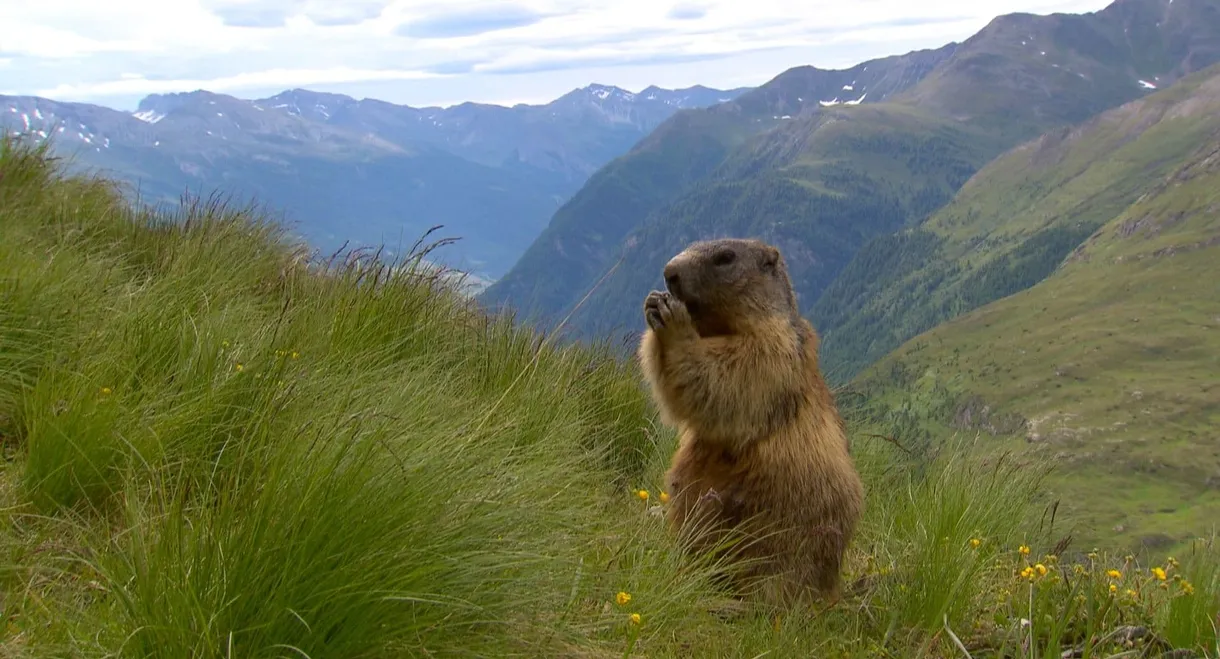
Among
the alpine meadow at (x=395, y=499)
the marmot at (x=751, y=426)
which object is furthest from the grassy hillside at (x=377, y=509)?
the marmot at (x=751, y=426)

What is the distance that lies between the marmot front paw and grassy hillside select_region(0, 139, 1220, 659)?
3.20 feet

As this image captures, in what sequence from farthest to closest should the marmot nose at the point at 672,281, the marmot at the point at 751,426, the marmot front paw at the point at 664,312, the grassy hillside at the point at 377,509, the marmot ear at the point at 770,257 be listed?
the marmot ear at the point at 770,257, the marmot nose at the point at 672,281, the marmot front paw at the point at 664,312, the marmot at the point at 751,426, the grassy hillside at the point at 377,509

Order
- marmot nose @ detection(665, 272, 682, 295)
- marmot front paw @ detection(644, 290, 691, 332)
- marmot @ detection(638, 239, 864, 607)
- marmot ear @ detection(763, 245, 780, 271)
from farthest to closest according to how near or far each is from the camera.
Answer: marmot ear @ detection(763, 245, 780, 271)
marmot nose @ detection(665, 272, 682, 295)
marmot front paw @ detection(644, 290, 691, 332)
marmot @ detection(638, 239, 864, 607)

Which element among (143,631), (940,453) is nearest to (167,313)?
(143,631)

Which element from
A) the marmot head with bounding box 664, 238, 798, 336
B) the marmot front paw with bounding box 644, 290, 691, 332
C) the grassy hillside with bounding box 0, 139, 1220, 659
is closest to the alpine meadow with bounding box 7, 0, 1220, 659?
the grassy hillside with bounding box 0, 139, 1220, 659

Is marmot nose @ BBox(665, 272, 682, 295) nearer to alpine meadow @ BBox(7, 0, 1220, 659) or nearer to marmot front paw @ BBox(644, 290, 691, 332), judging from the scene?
alpine meadow @ BBox(7, 0, 1220, 659)

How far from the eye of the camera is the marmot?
17.7ft

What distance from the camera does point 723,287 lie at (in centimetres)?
620

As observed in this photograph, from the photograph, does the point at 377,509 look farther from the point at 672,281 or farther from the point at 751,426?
the point at 672,281

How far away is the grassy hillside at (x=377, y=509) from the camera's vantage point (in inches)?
119

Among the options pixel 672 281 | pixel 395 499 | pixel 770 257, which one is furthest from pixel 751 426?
pixel 395 499

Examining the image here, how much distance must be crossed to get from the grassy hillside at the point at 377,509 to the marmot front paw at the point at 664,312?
975 millimetres

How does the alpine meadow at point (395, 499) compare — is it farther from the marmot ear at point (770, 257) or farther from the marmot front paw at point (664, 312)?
the marmot ear at point (770, 257)

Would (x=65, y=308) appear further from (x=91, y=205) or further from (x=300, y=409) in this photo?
(x=91, y=205)
